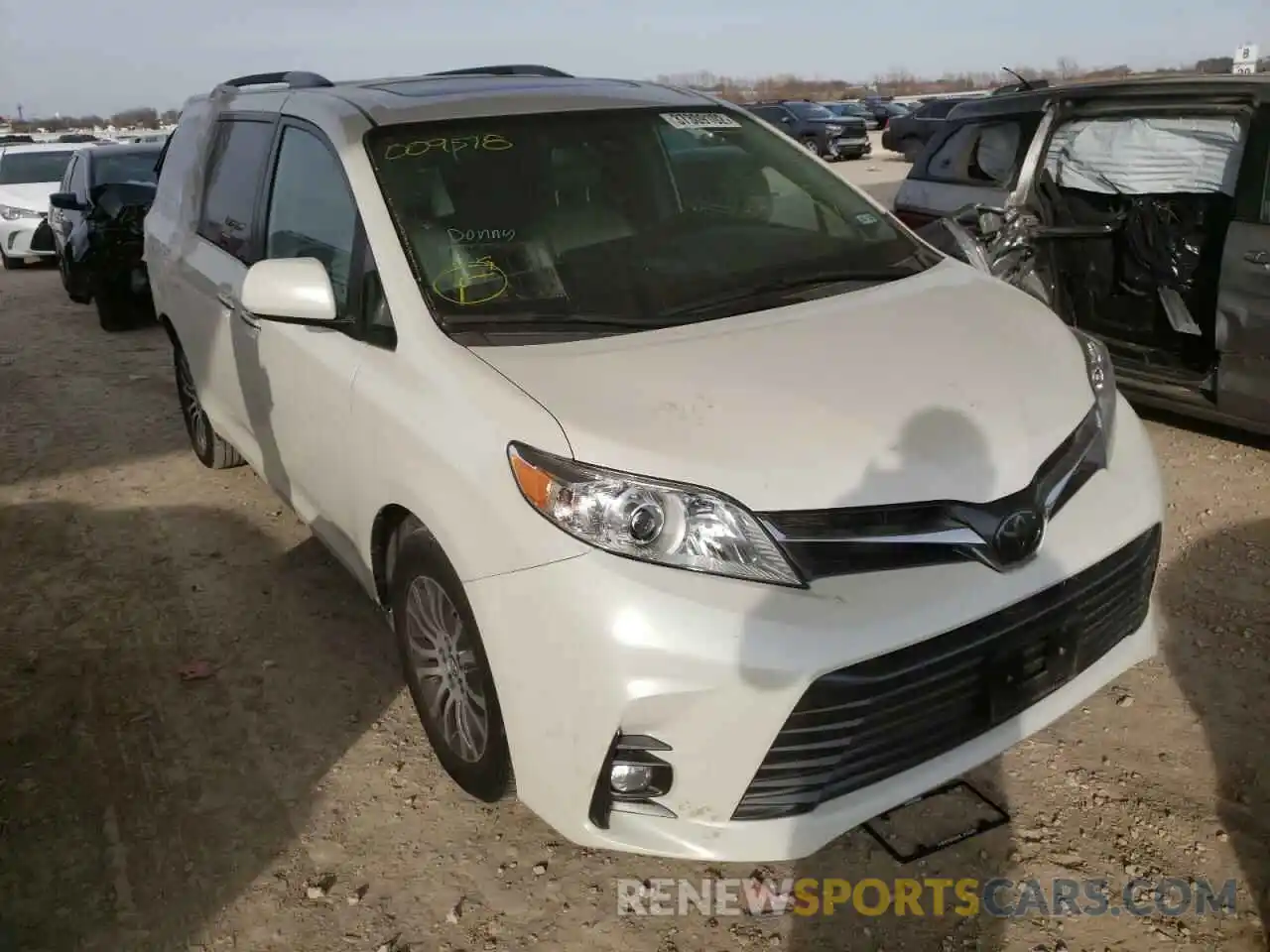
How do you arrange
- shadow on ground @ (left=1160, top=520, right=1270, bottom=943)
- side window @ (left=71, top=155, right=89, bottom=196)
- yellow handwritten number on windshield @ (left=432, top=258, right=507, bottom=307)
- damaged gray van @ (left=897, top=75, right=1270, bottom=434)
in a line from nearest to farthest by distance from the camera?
shadow on ground @ (left=1160, top=520, right=1270, bottom=943) → yellow handwritten number on windshield @ (left=432, top=258, right=507, bottom=307) → damaged gray van @ (left=897, top=75, right=1270, bottom=434) → side window @ (left=71, top=155, right=89, bottom=196)

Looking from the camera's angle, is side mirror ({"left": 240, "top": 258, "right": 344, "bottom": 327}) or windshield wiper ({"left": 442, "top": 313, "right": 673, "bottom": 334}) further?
side mirror ({"left": 240, "top": 258, "right": 344, "bottom": 327})

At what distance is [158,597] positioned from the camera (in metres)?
4.32

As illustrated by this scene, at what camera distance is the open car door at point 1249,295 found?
463 cm

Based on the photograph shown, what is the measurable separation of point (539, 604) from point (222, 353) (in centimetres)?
263

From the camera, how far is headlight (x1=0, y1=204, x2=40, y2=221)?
13.7 metres

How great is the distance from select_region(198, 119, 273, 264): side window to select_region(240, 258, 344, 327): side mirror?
3.32ft

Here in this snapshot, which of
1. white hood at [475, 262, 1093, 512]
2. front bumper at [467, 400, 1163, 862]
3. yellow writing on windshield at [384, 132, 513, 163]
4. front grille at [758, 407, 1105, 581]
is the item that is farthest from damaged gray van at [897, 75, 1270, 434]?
front bumper at [467, 400, 1163, 862]

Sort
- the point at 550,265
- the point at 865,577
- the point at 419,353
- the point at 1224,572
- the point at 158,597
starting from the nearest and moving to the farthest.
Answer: the point at 865,577 < the point at 419,353 < the point at 550,265 < the point at 1224,572 < the point at 158,597

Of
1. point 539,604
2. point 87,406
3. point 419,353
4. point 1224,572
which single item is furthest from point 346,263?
point 87,406

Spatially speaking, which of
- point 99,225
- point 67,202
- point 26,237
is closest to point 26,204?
point 26,237

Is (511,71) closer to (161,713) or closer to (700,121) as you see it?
(700,121)

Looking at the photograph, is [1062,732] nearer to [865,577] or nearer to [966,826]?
[966,826]

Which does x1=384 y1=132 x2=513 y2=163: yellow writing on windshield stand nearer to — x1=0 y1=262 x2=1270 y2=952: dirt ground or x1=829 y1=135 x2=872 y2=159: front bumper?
x1=0 y1=262 x2=1270 y2=952: dirt ground

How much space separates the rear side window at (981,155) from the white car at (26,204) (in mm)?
11358
